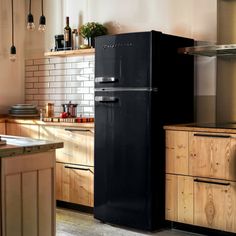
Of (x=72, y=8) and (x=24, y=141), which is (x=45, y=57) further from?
(x=24, y=141)

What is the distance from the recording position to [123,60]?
13.0 feet

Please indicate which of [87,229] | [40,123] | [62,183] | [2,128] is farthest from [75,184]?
[2,128]

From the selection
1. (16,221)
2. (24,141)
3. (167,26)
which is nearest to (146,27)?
(167,26)

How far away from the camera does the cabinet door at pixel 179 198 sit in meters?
3.82

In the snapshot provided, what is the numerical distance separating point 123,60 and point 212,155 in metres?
1.08

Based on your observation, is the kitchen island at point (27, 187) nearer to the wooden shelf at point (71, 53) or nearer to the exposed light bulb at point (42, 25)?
the exposed light bulb at point (42, 25)

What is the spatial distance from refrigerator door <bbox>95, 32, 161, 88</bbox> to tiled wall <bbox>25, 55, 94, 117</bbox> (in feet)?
3.05

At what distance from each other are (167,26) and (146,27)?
0.24m

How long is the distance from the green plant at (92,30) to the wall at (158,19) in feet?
0.38

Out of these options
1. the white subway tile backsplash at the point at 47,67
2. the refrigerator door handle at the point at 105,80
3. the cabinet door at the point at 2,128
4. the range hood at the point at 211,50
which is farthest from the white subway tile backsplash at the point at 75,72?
the range hood at the point at 211,50

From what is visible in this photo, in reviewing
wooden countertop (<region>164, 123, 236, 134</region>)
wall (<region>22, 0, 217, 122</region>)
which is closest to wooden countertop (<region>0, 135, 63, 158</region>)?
wooden countertop (<region>164, 123, 236, 134</region>)

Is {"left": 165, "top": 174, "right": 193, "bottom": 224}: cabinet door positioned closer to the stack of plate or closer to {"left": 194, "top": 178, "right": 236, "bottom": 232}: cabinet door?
{"left": 194, "top": 178, "right": 236, "bottom": 232}: cabinet door

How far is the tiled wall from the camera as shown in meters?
5.09

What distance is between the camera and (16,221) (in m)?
2.66
